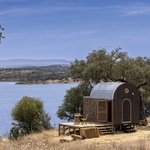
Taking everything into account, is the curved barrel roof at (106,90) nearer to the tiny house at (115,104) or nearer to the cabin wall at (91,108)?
the tiny house at (115,104)

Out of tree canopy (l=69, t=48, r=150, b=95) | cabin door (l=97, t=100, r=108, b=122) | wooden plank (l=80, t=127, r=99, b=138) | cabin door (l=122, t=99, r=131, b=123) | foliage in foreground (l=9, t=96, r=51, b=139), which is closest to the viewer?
wooden plank (l=80, t=127, r=99, b=138)

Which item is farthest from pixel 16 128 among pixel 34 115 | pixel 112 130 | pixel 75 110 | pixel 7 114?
pixel 7 114

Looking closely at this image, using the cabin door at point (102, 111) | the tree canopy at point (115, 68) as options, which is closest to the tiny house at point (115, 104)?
the cabin door at point (102, 111)

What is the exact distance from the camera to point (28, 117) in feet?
94.1

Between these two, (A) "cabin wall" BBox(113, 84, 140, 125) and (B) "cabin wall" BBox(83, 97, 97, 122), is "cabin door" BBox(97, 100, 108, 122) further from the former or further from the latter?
(A) "cabin wall" BBox(113, 84, 140, 125)

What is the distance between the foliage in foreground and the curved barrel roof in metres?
6.15

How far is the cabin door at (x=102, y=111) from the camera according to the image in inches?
933

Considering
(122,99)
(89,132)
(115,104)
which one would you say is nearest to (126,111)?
(122,99)

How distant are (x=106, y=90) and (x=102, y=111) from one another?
1.47 meters

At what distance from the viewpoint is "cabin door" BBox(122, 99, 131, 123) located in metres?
23.5

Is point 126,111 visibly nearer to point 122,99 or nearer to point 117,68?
point 122,99

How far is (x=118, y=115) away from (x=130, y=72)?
5.00m

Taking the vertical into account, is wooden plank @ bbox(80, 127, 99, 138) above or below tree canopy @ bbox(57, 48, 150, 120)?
below

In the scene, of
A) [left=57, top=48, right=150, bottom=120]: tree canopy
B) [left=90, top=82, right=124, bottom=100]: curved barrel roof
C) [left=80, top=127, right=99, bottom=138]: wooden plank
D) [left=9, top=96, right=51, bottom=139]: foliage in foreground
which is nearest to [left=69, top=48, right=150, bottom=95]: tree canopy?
[left=57, top=48, right=150, bottom=120]: tree canopy
